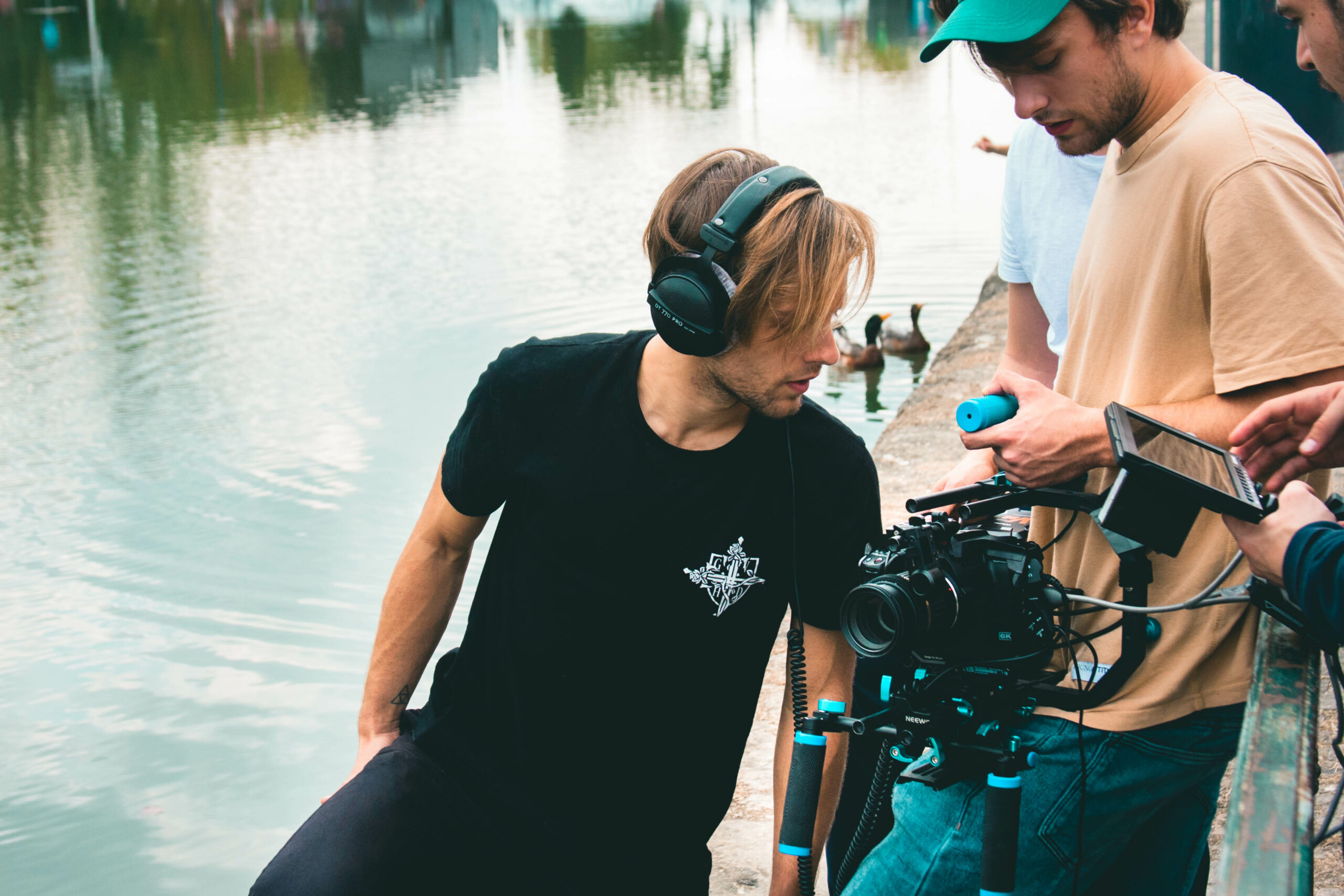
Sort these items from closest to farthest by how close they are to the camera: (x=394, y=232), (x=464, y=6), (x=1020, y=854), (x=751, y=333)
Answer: (x=1020, y=854), (x=751, y=333), (x=394, y=232), (x=464, y=6)

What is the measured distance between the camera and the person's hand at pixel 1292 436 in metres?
1.48

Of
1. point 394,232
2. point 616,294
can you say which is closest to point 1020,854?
point 616,294

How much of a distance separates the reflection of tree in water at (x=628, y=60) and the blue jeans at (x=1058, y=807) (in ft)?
60.4

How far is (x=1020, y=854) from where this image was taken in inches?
69.1

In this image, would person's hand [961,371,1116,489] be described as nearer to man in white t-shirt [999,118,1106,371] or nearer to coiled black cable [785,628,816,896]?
coiled black cable [785,628,816,896]

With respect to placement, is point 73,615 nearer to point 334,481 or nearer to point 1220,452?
point 334,481

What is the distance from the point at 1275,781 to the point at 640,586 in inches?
39.5

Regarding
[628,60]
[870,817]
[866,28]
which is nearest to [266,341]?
[870,817]

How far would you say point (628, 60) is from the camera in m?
27.5

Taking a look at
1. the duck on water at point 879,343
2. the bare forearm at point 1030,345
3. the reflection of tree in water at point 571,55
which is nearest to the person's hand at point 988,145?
the bare forearm at point 1030,345

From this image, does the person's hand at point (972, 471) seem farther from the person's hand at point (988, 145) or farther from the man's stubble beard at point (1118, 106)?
the person's hand at point (988, 145)

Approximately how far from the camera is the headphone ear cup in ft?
5.85

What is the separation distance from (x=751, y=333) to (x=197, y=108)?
2089cm

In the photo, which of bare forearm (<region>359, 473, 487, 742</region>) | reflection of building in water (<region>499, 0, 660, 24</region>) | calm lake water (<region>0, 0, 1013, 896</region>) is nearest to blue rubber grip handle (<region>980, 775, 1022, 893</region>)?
bare forearm (<region>359, 473, 487, 742</region>)
